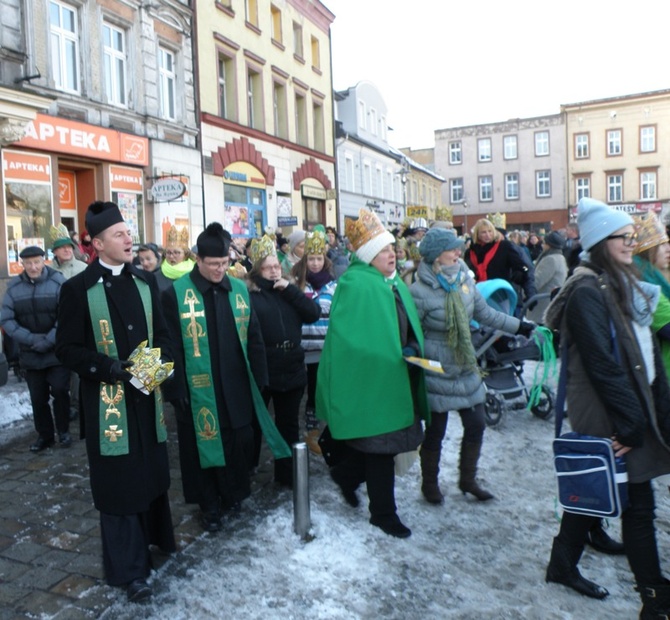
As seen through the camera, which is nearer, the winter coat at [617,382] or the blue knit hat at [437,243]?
the winter coat at [617,382]

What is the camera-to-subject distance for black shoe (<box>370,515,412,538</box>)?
164 inches

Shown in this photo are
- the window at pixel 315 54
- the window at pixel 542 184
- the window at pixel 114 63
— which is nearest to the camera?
the window at pixel 114 63

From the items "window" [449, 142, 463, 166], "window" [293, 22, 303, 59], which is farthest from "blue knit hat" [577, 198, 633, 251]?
"window" [449, 142, 463, 166]

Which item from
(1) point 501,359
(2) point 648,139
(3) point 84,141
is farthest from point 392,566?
(2) point 648,139

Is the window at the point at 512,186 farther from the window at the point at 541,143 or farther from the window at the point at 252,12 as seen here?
the window at the point at 252,12

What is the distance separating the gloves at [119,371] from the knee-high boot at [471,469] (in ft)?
7.90

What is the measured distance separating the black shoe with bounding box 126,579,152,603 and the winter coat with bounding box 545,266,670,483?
2.30 m

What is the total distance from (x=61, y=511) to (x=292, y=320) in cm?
208

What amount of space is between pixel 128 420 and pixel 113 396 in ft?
0.49

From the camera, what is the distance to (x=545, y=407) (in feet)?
22.0

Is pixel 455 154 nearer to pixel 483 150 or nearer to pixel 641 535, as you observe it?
pixel 483 150

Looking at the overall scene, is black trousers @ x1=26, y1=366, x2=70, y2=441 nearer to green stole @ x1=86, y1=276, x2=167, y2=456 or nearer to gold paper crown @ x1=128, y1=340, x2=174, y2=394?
green stole @ x1=86, y1=276, x2=167, y2=456

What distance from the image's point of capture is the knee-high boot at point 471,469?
4.68m

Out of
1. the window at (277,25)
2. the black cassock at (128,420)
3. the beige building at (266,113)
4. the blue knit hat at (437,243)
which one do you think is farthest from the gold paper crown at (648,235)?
the window at (277,25)
